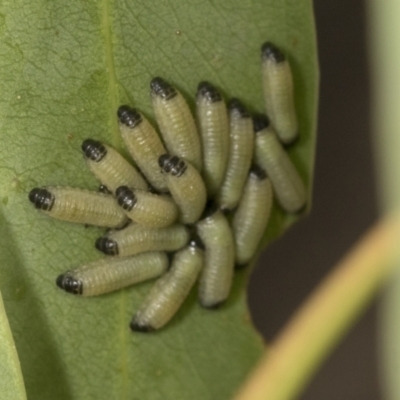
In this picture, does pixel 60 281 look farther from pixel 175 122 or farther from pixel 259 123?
pixel 259 123

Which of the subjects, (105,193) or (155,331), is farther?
(155,331)

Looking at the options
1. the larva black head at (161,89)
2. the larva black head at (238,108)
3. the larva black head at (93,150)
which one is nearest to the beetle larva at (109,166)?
the larva black head at (93,150)

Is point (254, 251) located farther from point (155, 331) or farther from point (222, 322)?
point (155, 331)

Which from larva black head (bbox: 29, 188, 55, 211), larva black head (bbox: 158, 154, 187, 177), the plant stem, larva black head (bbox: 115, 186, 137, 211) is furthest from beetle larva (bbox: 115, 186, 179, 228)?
the plant stem

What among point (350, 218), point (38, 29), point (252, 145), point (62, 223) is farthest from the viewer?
point (350, 218)

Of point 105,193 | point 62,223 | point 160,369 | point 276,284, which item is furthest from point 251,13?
point 276,284

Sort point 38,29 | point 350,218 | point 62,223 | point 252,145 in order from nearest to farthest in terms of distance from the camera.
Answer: point 38,29
point 62,223
point 252,145
point 350,218

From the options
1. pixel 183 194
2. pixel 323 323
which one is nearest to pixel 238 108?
pixel 183 194
